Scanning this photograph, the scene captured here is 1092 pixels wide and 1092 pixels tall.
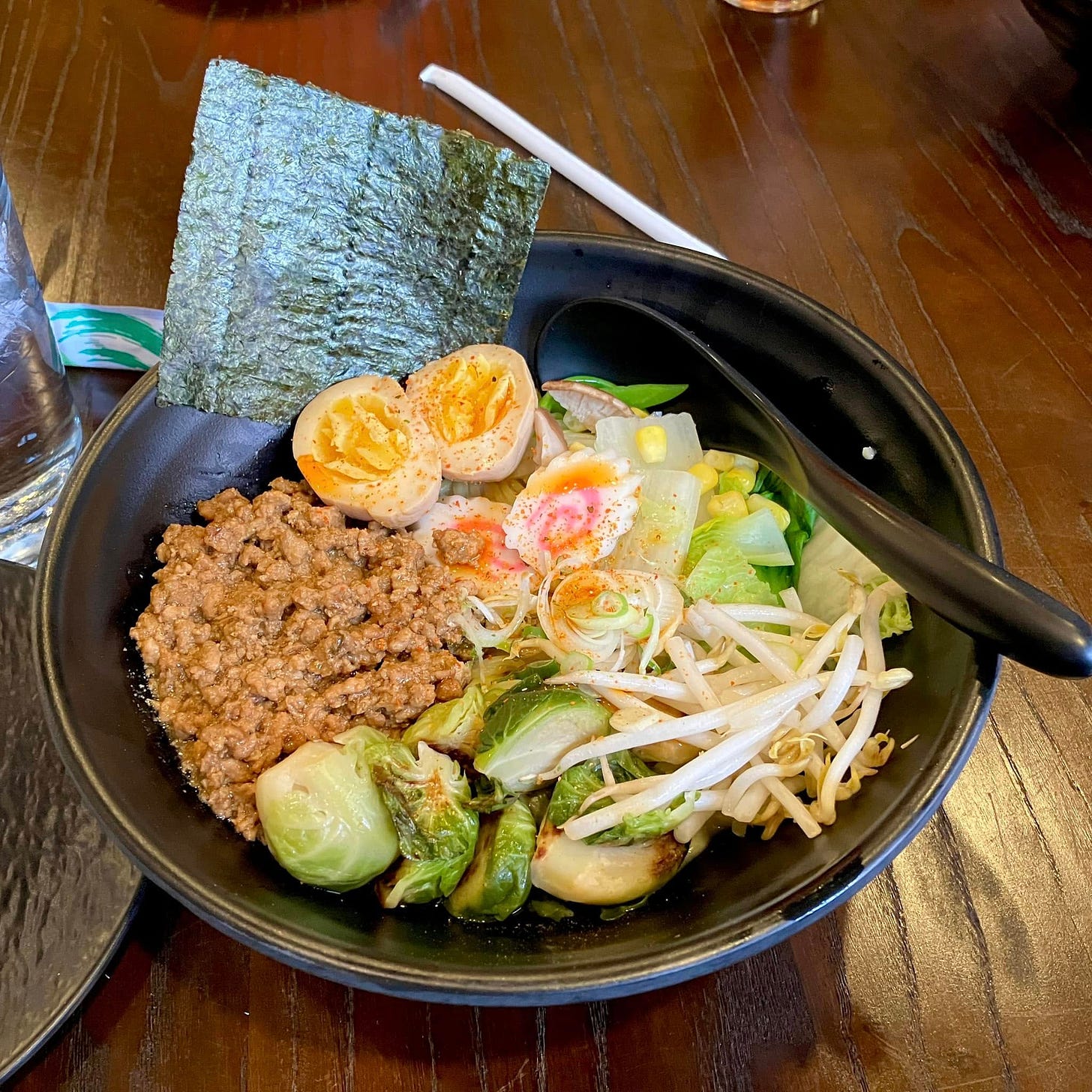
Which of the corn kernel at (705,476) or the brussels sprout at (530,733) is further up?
the corn kernel at (705,476)

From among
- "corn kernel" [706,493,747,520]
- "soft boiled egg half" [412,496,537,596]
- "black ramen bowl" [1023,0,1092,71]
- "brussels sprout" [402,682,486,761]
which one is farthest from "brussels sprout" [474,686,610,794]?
"black ramen bowl" [1023,0,1092,71]

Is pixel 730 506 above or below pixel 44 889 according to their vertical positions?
above

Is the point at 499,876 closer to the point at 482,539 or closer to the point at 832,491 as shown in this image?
the point at 482,539

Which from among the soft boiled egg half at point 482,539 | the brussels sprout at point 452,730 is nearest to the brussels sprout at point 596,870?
the brussels sprout at point 452,730

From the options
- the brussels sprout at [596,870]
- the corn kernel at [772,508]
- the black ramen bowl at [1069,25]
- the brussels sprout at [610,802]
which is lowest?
the brussels sprout at [596,870]

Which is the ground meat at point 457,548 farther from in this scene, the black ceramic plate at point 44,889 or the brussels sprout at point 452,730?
the black ceramic plate at point 44,889

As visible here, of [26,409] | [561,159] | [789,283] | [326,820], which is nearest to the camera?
[326,820]

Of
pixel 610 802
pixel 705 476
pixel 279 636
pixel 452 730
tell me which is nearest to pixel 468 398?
pixel 705 476

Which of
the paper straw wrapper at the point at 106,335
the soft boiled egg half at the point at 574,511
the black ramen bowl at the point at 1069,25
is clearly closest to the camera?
the soft boiled egg half at the point at 574,511
